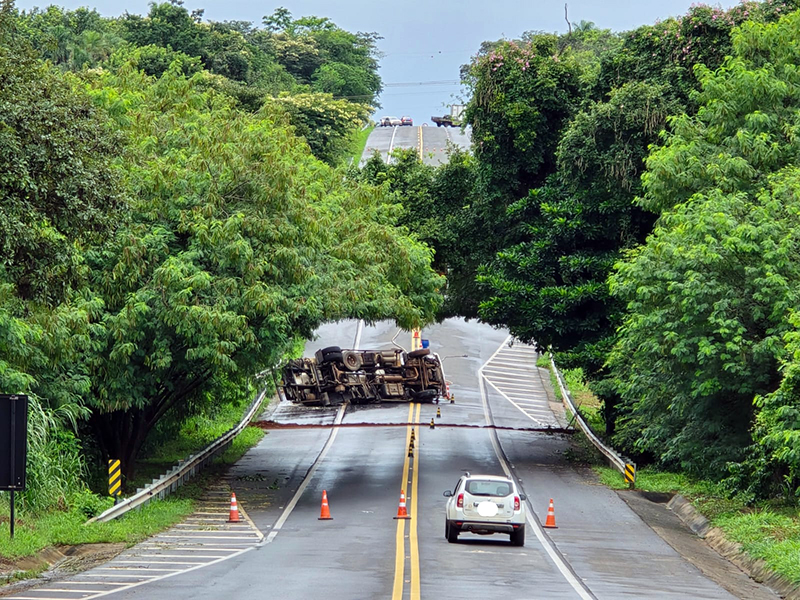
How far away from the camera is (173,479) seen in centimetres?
3033

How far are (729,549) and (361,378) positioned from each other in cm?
3080

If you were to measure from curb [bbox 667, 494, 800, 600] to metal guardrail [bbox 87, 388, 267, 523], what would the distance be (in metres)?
12.7

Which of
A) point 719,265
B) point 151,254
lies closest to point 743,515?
point 719,265

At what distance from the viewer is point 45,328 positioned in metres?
23.8

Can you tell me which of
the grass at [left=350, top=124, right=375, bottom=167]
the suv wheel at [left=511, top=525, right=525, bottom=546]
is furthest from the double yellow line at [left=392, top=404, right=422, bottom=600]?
the grass at [left=350, top=124, right=375, bottom=167]

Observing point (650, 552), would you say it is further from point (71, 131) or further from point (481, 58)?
point (481, 58)

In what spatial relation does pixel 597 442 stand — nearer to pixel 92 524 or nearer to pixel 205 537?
pixel 205 537

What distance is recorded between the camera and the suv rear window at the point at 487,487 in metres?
22.0

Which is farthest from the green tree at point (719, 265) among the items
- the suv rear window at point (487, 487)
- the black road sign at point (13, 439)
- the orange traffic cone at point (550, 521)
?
the black road sign at point (13, 439)

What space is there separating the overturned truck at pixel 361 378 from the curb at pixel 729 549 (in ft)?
76.9

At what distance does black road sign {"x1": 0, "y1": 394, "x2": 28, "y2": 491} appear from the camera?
1895 cm

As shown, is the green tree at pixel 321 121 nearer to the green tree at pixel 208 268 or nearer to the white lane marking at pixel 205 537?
the green tree at pixel 208 268

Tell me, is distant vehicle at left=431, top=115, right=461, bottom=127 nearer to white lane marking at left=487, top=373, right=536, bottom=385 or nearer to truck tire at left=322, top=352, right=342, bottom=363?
white lane marking at left=487, top=373, right=536, bottom=385

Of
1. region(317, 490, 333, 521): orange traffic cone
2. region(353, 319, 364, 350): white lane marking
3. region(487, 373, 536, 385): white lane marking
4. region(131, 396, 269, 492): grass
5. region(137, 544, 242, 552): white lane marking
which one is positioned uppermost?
region(353, 319, 364, 350): white lane marking
